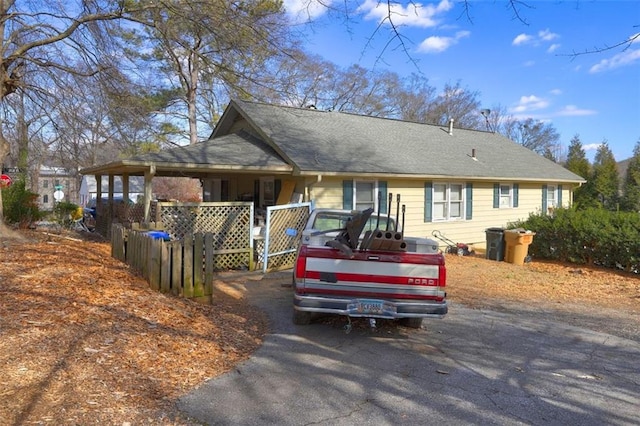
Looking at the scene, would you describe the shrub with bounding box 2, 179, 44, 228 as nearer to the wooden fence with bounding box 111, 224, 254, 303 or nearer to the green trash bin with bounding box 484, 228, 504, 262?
the wooden fence with bounding box 111, 224, 254, 303

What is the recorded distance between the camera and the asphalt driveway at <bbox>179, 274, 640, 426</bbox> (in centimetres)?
392

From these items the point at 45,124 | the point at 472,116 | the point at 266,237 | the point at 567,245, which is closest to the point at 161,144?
the point at 45,124

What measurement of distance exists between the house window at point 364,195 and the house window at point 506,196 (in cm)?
700

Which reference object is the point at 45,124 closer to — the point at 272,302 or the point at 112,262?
the point at 112,262

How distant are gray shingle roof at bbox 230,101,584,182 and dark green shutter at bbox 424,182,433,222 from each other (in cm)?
60

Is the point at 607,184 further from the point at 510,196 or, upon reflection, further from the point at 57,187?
the point at 57,187

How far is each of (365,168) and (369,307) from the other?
943 cm

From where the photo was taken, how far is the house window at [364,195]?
14961 mm

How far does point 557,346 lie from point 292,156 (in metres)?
9.06

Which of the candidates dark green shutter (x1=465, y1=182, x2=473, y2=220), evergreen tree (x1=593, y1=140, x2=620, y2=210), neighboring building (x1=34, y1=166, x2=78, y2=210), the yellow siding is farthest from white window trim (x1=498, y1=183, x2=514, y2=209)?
neighboring building (x1=34, y1=166, x2=78, y2=210)

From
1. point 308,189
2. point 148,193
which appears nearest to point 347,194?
point 308,189

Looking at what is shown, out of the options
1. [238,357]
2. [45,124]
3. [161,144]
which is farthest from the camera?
[161,144]

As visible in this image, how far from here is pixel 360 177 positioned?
1475cm

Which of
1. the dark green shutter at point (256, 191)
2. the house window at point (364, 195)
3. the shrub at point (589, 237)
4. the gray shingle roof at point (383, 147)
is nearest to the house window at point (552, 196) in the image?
the gray shingle roof at point (383, 147)
